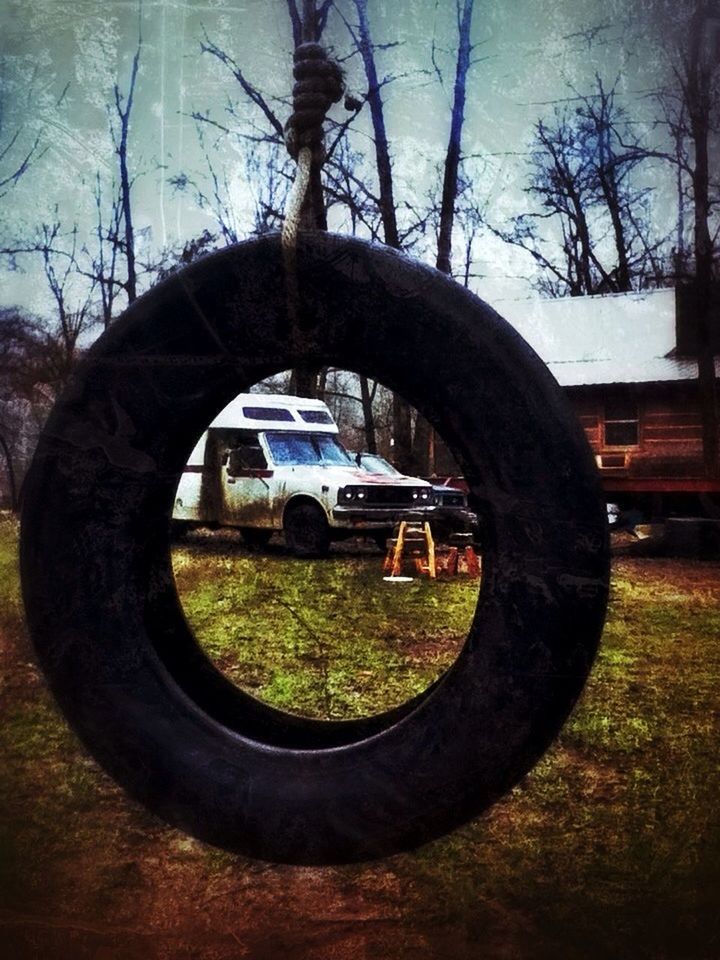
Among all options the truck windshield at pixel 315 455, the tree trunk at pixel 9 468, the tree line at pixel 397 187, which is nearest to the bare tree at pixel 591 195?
the tree line at pixel 397 187

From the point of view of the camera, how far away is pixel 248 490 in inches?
135

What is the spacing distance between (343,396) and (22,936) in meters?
0.81

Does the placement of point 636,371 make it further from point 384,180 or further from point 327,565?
point 327,565

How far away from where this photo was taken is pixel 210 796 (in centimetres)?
80

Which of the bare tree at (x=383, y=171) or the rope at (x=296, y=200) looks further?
the bare tree at (x=383, y=171)

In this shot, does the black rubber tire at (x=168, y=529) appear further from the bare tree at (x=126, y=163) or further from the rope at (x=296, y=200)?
the bare tree at (x=126, y=163)

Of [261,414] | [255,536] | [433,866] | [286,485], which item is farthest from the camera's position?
[286,485]

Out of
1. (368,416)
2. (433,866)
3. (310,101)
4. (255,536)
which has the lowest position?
(433,866)

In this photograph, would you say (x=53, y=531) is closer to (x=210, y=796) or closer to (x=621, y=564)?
(x=210, y=796)

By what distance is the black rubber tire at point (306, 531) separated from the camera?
239cm

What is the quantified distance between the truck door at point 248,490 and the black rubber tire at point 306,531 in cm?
18

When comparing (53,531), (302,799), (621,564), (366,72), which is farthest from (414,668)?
(366,72)

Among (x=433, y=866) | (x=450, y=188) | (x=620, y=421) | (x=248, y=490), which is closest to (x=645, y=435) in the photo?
(x=620, y=421)

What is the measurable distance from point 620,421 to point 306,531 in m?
1.05
